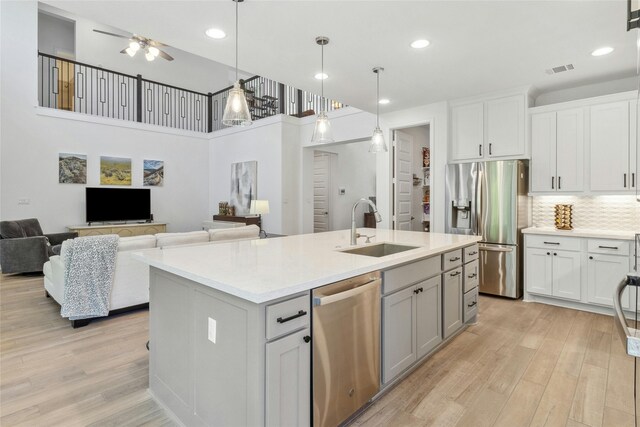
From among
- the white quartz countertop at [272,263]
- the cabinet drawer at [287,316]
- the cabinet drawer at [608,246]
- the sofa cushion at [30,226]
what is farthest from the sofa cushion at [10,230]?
the cabinet drawer at [608,246]

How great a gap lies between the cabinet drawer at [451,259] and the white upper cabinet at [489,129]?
7.01 ft

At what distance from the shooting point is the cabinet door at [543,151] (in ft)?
13.9

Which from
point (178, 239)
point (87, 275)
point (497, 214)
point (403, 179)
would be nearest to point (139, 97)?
point (178, 239)

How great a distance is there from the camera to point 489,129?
4.57 meters

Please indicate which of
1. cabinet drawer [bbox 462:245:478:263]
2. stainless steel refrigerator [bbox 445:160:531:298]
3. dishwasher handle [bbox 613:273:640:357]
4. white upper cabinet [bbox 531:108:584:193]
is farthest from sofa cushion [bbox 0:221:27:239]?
white upper cabinet [bbox 531:108:584:193]

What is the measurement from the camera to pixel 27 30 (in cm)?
648

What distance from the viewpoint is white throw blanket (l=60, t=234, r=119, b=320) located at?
3.37 meters

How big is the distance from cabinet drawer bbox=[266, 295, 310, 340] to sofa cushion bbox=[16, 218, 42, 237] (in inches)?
259

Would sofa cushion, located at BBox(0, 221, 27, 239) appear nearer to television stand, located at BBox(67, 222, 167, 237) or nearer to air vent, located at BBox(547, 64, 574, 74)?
television stand, located at BBox(67, 222, 167, 237)

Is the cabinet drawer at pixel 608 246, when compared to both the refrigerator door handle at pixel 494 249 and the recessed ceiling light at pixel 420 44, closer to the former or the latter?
the refrigerator door handle at pixel 494 249

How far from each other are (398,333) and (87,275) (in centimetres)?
312

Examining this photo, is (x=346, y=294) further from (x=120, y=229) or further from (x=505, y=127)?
(x=120, y=229)

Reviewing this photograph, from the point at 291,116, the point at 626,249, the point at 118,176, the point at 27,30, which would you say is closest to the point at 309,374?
the point at 626,249

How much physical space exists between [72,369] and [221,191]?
670cm
